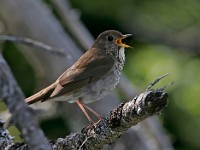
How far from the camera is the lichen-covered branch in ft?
13.0

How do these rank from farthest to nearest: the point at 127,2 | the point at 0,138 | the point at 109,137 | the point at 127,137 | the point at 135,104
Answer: the point at 127,2 → the point at 127,137 → the point at 0,138 → the point at 109,137 → the point at 135,104

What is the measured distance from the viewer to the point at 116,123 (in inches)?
173

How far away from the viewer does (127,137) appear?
28.0ft

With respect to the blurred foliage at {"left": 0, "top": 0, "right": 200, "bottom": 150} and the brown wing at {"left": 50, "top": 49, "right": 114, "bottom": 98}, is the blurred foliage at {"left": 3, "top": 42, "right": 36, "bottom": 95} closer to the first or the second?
the blurred foliage at {"left": 0, "top": 0, "right": 200, "bottom": 150}

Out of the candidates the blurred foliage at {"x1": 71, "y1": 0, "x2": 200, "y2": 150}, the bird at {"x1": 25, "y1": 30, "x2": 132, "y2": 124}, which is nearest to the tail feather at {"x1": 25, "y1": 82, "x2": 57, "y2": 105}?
the bird at {"x1": 25, "y1": 30, "x2": 132, "y2": 124}

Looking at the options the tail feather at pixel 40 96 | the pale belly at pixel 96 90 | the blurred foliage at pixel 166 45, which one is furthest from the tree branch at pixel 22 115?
the blurred foliage at pixel 166 45

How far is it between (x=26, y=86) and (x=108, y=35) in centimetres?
430

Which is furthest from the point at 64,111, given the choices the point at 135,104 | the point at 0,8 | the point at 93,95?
the point at 135,104

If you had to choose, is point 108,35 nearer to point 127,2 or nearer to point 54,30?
point 54,30

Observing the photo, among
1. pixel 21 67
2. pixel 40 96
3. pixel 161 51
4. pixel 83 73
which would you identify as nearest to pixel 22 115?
pixel 40 96

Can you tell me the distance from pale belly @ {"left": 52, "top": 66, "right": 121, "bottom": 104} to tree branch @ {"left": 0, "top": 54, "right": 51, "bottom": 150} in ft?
8.81

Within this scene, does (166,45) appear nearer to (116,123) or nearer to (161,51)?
(161,51)

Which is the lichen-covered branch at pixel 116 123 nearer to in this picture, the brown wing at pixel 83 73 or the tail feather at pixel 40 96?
the tail feather at pixel 40 96

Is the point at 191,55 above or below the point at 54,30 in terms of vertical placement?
below
